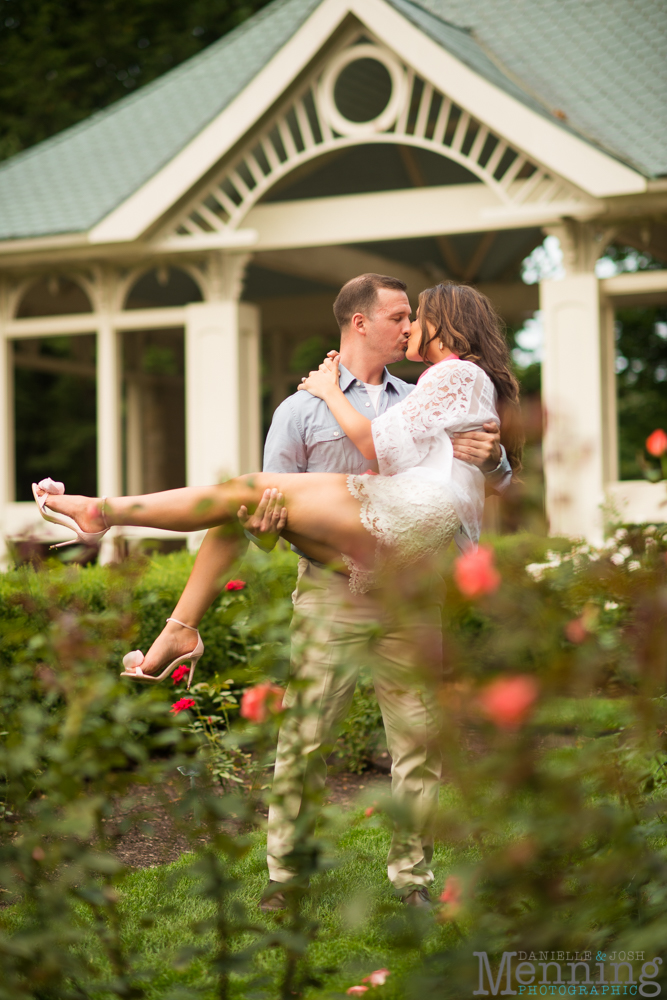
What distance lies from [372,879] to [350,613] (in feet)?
2.81

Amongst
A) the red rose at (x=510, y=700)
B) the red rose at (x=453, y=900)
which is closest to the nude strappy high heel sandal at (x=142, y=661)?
the red rose at (x=453, y=900)

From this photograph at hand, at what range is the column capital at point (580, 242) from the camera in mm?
7895

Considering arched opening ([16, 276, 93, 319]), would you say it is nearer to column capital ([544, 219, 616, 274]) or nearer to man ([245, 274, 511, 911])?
column capital ([544, 219, 616, 274])

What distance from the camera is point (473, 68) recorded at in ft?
25.5

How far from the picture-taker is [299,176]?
9.79 m

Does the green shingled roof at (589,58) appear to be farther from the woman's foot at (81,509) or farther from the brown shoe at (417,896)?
the brown shoe at (417,896)

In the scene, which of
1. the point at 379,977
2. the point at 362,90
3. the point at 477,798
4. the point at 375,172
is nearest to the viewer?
the point at 477,798

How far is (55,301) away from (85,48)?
1018 centimetres

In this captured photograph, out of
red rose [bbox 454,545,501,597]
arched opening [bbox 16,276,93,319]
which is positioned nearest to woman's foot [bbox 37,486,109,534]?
red rose [bbox 454,545,501,597]

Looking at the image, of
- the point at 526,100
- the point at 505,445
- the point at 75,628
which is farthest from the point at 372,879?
the point at 526,100

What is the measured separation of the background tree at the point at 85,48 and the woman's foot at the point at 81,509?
1701 centimetres

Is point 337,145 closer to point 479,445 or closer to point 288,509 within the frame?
point 479,445

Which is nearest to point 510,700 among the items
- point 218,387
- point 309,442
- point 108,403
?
point 309,442

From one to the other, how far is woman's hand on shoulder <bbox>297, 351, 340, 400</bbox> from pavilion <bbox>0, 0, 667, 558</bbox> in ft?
11.9
